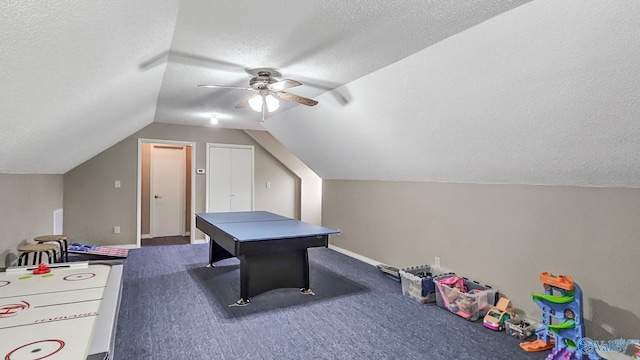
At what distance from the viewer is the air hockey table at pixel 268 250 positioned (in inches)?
124

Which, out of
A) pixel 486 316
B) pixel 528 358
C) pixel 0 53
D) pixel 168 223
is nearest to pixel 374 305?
pixel 486 316

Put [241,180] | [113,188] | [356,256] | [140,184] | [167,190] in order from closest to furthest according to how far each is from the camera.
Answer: [356,256] < [113,188] < [140,184] < [241,180] < [167,190]

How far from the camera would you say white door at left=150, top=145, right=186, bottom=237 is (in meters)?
6.96

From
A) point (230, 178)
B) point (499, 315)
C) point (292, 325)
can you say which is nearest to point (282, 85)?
point (292, 325)

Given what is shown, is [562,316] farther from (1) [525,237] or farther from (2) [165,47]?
(2) [165,47]

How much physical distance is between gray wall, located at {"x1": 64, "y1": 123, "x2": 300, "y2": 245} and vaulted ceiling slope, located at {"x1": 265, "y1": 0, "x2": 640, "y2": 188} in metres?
3.37

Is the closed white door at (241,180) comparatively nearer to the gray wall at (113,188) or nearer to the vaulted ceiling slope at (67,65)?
the gray wall at (113,188)

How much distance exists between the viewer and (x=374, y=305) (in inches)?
131

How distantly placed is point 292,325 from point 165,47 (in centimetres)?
242

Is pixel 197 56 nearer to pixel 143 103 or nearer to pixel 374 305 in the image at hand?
pixel 143 103

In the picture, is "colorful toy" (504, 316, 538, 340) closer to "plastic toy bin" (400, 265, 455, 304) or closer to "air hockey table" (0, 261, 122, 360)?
"plastic toy bin" (400, 265, 455, 304)

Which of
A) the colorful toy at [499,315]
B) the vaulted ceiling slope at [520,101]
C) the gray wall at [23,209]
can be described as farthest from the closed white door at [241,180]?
the colorful toy at [499,315]

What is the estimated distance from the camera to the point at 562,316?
2436 mm

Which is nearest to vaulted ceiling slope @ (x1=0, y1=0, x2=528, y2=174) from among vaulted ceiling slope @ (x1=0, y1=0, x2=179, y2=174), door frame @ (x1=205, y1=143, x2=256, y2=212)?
vaulted ceiling slope @ (x1=0, y1=0, x2=179, y2=174)
